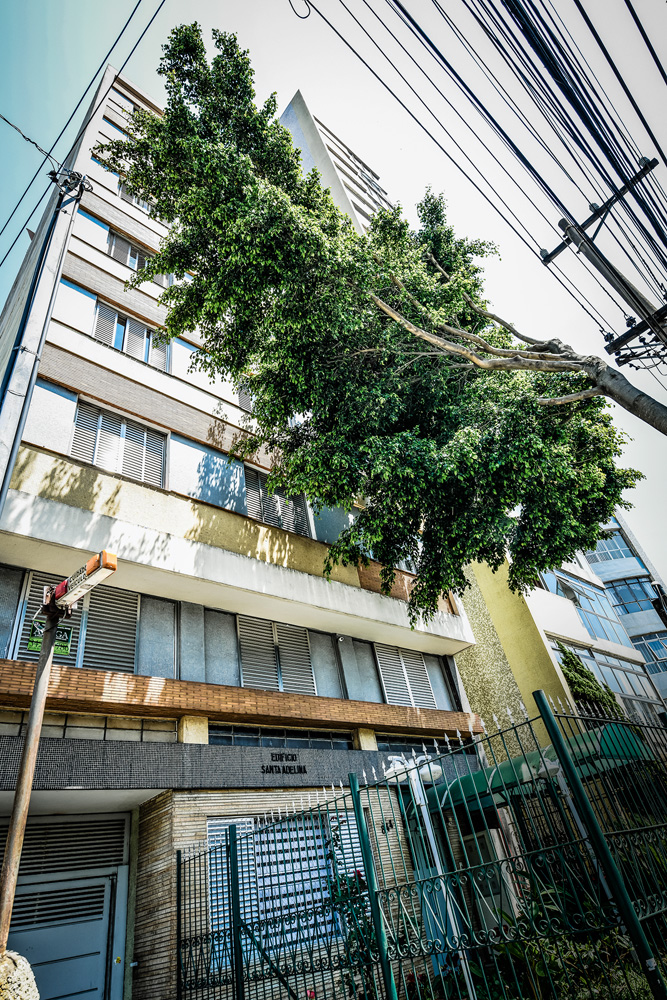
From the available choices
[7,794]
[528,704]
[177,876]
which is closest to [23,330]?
[7,794]

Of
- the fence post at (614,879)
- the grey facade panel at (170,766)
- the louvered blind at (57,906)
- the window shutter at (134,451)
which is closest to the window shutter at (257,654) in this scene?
the grey facade panel at (170,766)

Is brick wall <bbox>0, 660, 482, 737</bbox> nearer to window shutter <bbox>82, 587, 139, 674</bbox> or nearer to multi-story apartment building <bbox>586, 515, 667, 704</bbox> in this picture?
window shutter <bbox>82, 587, 139, 674</bbox>

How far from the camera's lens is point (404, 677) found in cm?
1399

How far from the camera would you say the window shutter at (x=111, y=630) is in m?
8.80

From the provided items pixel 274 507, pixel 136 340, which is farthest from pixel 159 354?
pixel 274 507

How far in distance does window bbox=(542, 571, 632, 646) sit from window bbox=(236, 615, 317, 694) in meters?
10.3

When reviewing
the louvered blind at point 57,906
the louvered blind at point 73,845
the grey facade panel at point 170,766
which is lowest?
the louvered blind at point 57,906

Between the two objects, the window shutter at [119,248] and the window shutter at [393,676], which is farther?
the window shutter at [119,248]

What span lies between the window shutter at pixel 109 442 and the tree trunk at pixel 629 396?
8.34 metres

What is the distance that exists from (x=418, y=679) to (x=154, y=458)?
27.7 ft

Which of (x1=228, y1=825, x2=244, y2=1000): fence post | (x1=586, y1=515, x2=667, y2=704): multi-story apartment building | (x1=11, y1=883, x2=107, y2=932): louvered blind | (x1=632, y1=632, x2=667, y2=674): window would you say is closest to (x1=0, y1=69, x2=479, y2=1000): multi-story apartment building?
(x1=11, y1=883, x2=107, y2=932): louvered blind

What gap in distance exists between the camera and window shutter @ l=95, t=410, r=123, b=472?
34.2 feet

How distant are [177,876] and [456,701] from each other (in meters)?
9.11

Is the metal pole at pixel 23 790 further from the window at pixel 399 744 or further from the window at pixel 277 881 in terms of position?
the window at pixel 399 744
